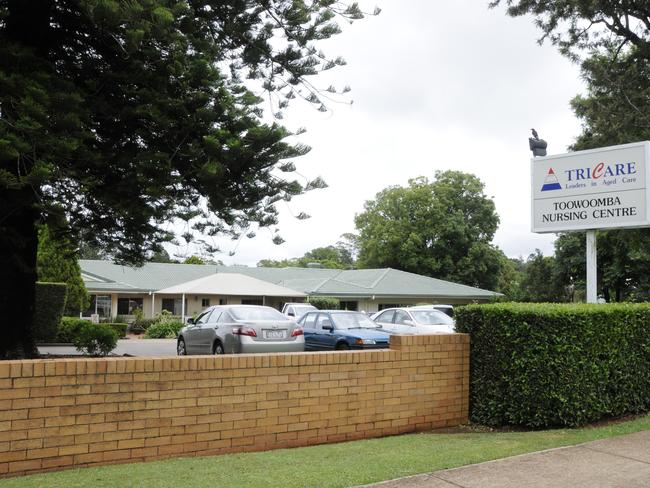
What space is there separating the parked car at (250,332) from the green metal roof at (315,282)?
80.6ft

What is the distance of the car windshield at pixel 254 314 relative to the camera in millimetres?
13297

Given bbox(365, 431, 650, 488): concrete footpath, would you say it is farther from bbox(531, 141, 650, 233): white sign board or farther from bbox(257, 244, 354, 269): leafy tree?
bbox(257, 244, 354, 269): leafy tree

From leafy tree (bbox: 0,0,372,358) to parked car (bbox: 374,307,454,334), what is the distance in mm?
8447

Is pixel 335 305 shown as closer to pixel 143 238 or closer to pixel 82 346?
pixel 82 346

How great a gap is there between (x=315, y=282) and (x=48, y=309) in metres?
23.2

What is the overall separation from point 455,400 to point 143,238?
21.3 ft

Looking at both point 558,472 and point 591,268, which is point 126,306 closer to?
point 591,268

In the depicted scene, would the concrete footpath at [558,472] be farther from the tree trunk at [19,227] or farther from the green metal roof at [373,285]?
the green metal roof at [373,285]

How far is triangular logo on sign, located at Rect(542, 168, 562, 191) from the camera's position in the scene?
10.2 meters

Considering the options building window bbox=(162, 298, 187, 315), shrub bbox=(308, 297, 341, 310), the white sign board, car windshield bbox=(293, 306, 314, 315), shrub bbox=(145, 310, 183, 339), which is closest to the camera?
the white sign board

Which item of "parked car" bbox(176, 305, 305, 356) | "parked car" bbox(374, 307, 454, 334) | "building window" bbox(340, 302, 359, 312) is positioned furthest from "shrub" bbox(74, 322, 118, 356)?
"building window" bbox(340, 302, 359, 312)

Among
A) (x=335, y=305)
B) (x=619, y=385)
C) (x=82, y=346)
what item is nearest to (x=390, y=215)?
(x=335, y=305)

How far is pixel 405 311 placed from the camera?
19.3 m

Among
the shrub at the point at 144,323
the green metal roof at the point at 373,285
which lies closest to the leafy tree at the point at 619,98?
the green metal roof at the point at 373,285
